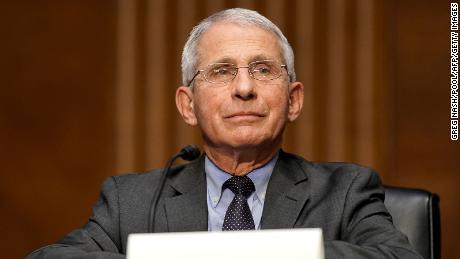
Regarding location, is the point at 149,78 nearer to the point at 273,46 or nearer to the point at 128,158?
the point at 128,158

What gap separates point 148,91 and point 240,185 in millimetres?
1616

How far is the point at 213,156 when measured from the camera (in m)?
2.33

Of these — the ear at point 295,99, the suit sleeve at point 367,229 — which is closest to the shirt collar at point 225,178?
the ear at point 295,99

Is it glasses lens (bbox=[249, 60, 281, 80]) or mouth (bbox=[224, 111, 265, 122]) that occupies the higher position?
glasses lens (bbox=[249, 60, 281, 80])

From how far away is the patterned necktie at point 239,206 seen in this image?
83.6 inches

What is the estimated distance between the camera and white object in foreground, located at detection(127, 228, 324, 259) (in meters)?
1.34

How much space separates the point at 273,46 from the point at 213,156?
0.36 m

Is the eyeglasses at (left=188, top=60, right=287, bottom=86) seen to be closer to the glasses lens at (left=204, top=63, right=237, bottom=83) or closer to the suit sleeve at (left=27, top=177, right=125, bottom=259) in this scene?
the glasses lens at (left=204, top=63, right=237, bottom=83)

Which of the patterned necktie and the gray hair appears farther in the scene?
the gray hair

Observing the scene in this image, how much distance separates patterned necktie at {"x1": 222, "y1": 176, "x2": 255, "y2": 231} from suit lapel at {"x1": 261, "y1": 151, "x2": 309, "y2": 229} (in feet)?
0.15

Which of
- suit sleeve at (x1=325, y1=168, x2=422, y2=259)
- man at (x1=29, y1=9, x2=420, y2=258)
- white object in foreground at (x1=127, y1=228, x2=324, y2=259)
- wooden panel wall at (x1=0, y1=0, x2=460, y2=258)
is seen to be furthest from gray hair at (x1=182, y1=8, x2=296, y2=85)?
wooden panel wall at (x1=0, y1=0, x2=460, y2=258)

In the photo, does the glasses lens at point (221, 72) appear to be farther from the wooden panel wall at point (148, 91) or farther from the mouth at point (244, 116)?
the wooden panel wall at point (148, 91)

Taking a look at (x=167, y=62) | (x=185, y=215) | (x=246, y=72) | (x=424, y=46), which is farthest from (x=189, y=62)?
(x=424, y=46)

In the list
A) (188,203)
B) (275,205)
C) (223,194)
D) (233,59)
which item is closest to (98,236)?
(188,203)
